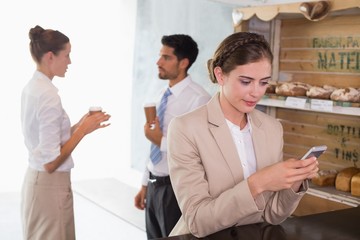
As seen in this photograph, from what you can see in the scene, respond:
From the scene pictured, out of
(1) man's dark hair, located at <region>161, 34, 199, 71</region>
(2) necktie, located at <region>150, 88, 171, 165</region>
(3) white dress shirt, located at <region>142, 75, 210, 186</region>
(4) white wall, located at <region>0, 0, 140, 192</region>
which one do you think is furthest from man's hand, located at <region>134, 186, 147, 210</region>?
(4) white wall, located at <region>0, 0, 140, 192</region>

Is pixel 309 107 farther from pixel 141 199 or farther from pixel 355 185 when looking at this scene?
pixel 141 199

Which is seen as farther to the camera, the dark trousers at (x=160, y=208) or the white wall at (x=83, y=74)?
the white wall at (x=83, y=74)

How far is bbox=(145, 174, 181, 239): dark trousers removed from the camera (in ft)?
8.64

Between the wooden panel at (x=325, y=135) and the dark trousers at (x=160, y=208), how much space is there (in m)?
0.87

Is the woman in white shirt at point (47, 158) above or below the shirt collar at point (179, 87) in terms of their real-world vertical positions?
below

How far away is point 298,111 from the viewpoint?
3.03 m

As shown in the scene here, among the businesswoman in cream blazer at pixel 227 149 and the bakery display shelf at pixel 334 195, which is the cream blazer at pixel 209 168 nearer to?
the businesswoman in cream blazer at pixel 227 149

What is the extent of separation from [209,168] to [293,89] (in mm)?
1229

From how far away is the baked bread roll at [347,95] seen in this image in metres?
2.41

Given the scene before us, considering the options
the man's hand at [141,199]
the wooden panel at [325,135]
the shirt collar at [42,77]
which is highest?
the shirt collar at [42,77]

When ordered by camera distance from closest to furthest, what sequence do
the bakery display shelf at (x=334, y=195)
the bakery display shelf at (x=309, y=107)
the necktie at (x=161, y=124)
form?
1. the bakery display shelf at (x=309, y=107)
2. the bakery display shelf at (x=334, y=195)
3. the necktie at (x=161, y=124)

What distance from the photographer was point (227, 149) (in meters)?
1.64

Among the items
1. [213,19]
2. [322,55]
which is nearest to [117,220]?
[213,19]

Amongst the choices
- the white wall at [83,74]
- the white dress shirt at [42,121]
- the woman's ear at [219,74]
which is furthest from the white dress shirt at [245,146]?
the white wall at [83,74]
